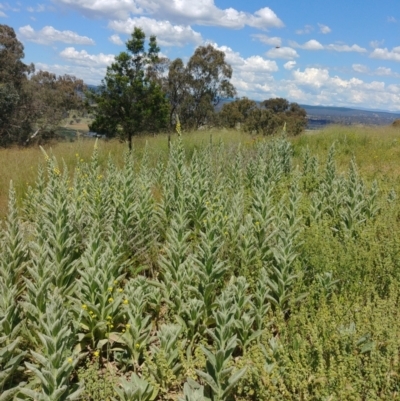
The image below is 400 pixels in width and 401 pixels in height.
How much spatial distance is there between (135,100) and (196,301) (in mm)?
12413

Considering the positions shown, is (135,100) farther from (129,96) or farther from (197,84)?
(197,84)

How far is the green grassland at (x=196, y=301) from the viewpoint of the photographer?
2.75m

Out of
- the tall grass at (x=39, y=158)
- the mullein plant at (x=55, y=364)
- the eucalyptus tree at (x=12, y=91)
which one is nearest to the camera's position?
the mullein plant at (x=55, y=364)

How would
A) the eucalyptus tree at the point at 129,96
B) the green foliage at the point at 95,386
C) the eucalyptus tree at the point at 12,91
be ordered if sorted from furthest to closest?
the eucalyptus tree at the point at 12,91 < the eucalyptus tree at the point at 129,96 < the green foliage at the point at 95,386

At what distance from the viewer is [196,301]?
3523mm

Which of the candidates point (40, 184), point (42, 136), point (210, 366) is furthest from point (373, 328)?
→ point (42, 136)

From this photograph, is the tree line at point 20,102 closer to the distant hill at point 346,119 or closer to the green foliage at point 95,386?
the distant hill at point 346,119

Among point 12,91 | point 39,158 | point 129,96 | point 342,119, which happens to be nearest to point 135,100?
point 129,96

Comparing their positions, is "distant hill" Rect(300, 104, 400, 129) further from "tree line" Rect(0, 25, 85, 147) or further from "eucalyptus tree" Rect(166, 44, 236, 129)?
"tree line" Rect(0, 25, 85, 147)

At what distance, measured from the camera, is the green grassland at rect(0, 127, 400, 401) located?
9.01ft

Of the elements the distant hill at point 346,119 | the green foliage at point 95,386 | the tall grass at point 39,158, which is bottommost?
the green foliage at point 95,386

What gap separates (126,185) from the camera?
17.4 ft

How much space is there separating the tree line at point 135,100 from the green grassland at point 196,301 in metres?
8.85

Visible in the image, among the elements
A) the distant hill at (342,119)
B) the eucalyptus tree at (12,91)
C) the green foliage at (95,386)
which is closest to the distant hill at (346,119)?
the distant hill at (342,119)
